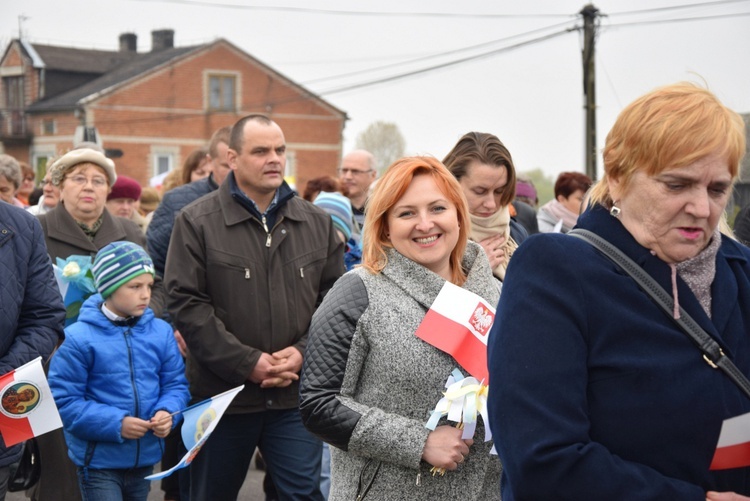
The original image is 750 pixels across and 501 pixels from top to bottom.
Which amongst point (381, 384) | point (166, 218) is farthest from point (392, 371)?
point (166, 218)

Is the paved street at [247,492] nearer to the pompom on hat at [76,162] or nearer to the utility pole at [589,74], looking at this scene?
the pompom on hat at [76,162]

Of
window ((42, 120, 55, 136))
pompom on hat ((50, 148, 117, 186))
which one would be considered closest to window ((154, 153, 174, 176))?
window ((42, 120, 55, 136))

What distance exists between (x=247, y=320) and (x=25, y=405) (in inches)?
53.5

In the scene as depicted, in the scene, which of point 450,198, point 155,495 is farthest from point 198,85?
point 450,198

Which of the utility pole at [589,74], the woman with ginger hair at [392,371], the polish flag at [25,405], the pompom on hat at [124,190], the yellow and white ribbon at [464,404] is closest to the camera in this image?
the yellow and white ribbon at [464,404]

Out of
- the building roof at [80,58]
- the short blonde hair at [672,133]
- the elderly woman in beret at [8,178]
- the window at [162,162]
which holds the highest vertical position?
the building roof at [80,58]

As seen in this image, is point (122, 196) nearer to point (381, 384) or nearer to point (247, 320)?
point (247, 320)

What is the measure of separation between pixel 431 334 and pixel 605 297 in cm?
112

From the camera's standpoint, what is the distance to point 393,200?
335 centimetres

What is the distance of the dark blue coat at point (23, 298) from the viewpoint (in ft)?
12.8

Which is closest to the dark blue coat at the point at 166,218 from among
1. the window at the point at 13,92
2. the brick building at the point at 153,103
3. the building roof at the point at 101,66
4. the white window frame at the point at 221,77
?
the brick building at the point at 153,103

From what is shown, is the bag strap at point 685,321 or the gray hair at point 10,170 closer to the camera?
the bag strap at point 685,321

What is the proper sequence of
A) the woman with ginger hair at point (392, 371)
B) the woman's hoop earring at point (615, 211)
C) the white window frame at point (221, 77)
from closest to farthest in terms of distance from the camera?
the woman's hoop earring at point (615, 211), the woman with ginger hair at point (392, 371), the white window frame at point (221, 77)

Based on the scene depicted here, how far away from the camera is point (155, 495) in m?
7.02
